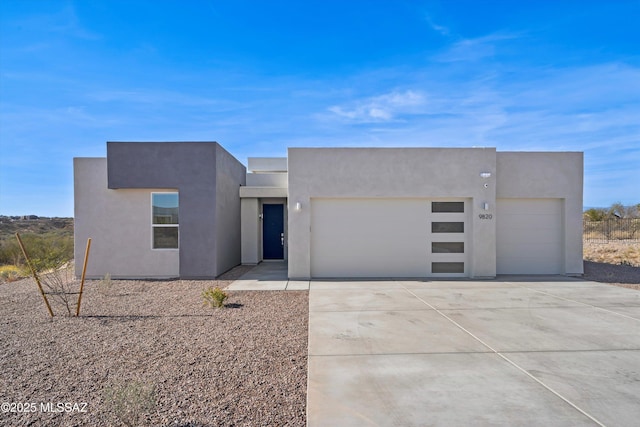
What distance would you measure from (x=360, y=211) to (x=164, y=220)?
631 cm

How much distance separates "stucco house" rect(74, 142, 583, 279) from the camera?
10.6 m

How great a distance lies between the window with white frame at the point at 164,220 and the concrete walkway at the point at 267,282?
2.66m

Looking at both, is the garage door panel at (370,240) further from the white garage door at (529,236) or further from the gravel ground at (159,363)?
the gravel ground at (159,363)

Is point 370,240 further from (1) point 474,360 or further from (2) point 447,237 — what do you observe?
(1) point 474,360

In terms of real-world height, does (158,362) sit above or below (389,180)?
below

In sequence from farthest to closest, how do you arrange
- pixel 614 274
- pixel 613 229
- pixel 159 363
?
pixel 613 229
pixel 614 274
pixel 159 363

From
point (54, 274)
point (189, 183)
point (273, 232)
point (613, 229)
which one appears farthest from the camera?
point (613, 229)

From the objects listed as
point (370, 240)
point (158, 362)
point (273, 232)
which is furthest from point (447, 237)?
point (158, 362)

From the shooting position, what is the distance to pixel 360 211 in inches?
430

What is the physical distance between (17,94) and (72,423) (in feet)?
33.0

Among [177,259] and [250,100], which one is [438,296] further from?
[250,100]

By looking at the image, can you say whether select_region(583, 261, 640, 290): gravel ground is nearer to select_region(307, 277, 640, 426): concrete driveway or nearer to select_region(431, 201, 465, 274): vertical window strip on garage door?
select_region(307, 277, 640, 426): concrete driveway

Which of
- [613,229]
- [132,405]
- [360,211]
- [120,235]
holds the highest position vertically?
[360,211]

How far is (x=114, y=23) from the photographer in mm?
9273
